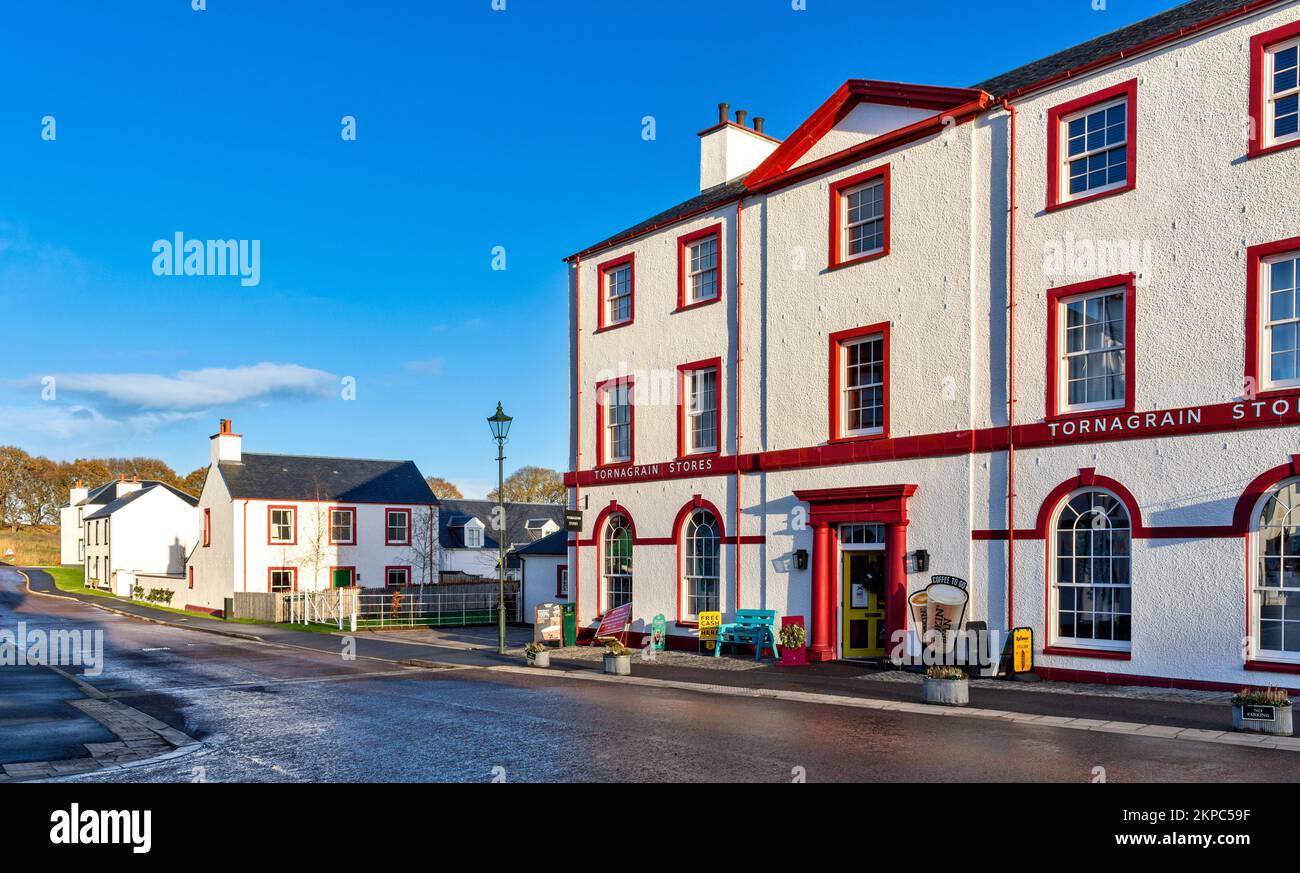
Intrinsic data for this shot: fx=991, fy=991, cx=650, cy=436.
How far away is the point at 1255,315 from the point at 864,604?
9590 millimetres

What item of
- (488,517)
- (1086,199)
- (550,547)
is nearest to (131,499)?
(488,517)

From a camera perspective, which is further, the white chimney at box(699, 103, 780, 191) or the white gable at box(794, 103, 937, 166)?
the white chimney at box(699, 103, 780, 191)

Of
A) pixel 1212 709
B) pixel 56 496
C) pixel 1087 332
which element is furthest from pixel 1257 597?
pixel 56 496

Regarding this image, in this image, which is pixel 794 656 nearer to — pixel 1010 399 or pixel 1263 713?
pixel 1010 399

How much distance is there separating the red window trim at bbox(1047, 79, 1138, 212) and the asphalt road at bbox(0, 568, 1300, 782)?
9.94 m

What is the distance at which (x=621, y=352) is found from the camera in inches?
1111

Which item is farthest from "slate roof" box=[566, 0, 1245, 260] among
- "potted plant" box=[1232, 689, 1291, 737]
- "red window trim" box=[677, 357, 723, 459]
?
"potted plant" box=[1232, 689, 1291, 737]

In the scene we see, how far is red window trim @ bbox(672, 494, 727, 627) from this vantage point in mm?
24609

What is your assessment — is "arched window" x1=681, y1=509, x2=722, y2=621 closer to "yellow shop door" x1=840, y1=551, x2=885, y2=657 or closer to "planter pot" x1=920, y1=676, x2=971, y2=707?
"yellow shop door" x1=840, y1=551, x2=885, y2=657

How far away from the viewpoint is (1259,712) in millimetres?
12055

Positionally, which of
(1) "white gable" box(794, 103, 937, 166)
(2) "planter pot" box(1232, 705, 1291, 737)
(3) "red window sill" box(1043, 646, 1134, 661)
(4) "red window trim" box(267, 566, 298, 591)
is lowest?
(4) "red window trim" box(267, 566, 298, 591)

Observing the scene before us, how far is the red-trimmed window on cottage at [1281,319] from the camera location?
51.0 feet

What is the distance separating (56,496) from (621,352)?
115 meters

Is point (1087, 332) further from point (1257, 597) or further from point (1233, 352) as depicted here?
point (1257, 597)
